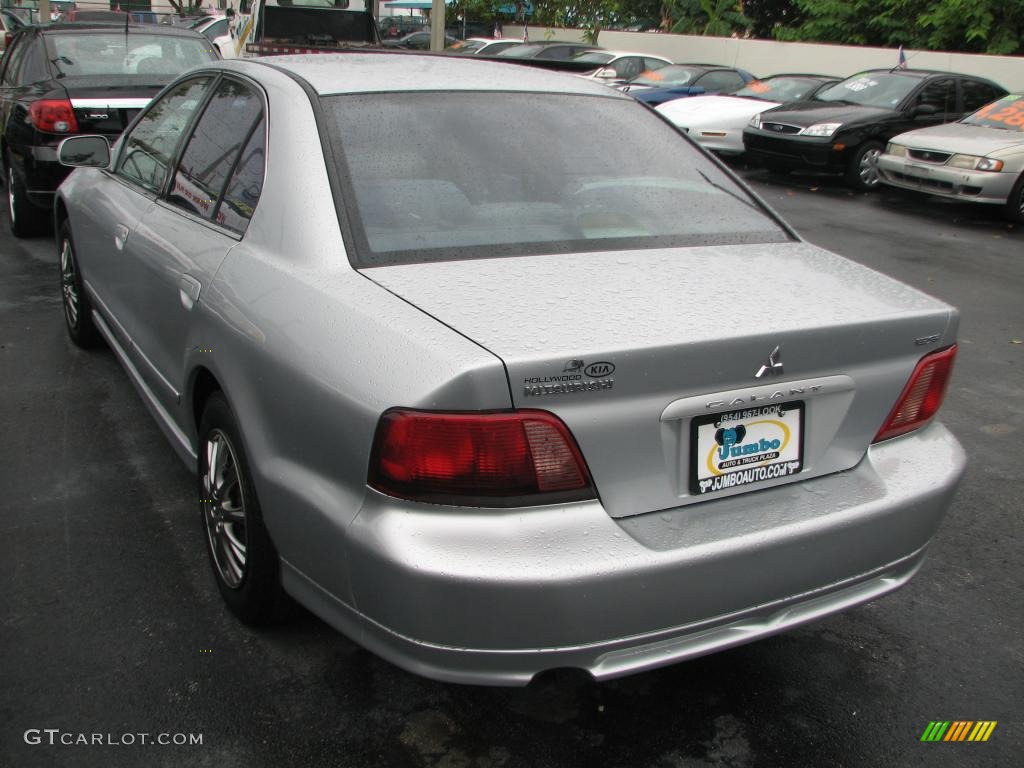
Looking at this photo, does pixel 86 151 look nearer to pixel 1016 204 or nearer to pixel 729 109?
pixel 1016 204

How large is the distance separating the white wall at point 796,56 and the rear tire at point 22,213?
1929 cm

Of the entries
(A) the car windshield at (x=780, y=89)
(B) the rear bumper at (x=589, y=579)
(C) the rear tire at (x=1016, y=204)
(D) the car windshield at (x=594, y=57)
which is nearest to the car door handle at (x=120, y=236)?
(B) the rear bumper at (x=589, y=579)

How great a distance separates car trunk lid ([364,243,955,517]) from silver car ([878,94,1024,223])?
9.16 meters

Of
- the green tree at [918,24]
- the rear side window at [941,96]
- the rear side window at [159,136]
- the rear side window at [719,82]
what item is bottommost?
the rear side window at [719,82]

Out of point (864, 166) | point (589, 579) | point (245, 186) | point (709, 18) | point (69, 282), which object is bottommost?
point (864, 166)

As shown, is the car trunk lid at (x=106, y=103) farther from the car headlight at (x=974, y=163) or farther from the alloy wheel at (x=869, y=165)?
the alloy wheel at (x=869, y=165)

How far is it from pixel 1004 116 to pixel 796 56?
650 inches

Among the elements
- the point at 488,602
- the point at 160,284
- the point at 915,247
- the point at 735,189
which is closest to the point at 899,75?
the point at 915,247

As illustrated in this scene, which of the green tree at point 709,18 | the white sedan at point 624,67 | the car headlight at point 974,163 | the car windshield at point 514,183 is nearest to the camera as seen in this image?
the car windshield at point 514,183

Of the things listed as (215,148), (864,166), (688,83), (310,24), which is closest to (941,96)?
(864,166)

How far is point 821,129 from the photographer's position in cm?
1267

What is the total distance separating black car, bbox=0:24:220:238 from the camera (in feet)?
23.4

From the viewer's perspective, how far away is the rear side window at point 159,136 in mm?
3744

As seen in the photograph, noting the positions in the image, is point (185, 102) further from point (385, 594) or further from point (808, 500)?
point (808, 500)
